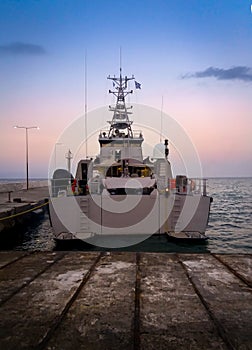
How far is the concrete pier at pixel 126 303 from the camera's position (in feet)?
9.64

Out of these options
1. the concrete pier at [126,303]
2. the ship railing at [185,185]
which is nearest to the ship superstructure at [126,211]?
the ship railing at [185,185]

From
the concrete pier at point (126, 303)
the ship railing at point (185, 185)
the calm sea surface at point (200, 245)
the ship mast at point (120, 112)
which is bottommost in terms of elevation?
the calm sea surface at point (200, 245)

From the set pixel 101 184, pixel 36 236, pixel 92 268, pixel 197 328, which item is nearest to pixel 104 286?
pixel 92 268

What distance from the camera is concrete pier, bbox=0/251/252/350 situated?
9.64ft

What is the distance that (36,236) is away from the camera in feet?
57.8

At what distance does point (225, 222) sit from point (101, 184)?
13291 mm

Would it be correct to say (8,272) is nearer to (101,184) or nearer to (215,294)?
(215,294)

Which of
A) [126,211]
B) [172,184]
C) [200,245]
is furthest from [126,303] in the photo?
[172,184]

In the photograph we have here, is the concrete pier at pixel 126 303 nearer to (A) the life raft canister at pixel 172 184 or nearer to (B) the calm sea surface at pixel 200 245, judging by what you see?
Answer: (B) the calm sea surface at pixel 200 245

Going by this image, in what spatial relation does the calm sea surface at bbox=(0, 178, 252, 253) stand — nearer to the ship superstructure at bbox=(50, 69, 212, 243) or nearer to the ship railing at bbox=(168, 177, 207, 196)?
the ship superstructure at bbox=(50, 69, 212, 243)

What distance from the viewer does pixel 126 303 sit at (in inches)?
151

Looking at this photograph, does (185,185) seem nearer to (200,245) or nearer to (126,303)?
(200,245)

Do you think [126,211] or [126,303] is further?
[126,211]

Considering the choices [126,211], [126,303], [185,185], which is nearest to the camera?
[126,303]
